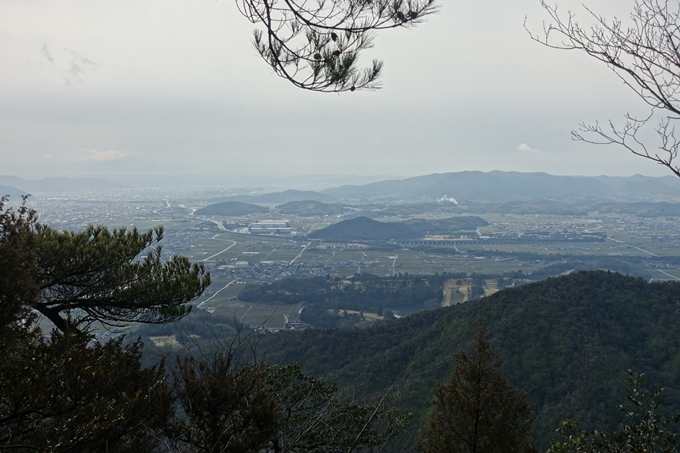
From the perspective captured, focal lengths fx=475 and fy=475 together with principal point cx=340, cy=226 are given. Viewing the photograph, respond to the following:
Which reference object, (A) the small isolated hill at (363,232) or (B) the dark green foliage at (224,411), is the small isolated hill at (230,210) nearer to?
(A) the small isolated hill at (363,232)

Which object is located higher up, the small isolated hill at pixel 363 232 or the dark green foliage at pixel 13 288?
the dark green foliage at pixel 13 288

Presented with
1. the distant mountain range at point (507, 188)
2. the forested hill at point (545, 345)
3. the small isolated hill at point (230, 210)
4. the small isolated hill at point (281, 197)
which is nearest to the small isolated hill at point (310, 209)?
the small isolated hill at point (230, 210)

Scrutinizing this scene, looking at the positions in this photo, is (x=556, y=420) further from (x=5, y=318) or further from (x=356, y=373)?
(x=5, y=318)

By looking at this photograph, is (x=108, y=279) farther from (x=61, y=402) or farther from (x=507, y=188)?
(x=507, y=188)

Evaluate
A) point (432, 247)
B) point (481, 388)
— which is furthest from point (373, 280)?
point (481, 388)

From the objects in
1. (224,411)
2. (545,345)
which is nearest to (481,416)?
(224,411)

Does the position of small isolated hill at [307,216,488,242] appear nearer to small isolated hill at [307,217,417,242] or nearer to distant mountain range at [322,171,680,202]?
small isolated hill at [307,217,417,242]
